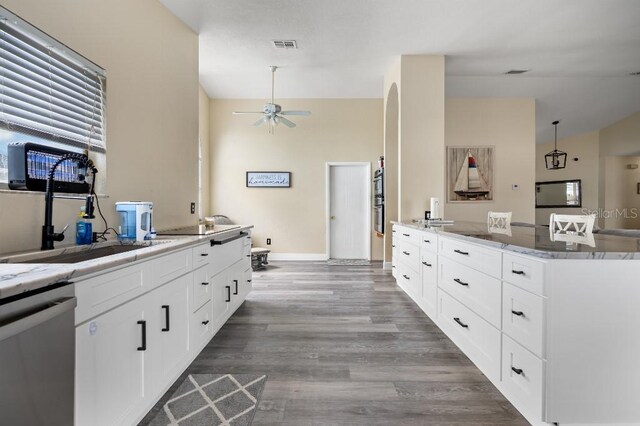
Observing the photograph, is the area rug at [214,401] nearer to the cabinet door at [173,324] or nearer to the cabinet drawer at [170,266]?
the cabinet door at [173,324]

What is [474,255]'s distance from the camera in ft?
6.70

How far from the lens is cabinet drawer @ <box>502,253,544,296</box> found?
4.75 ft

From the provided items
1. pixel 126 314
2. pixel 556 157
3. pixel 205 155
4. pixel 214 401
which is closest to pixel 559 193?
pixel 556 157

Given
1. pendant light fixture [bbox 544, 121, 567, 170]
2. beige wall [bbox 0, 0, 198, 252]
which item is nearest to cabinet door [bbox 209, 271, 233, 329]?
beige wall [bbox 0, 0, 198, 252]

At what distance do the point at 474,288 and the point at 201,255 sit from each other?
1.88 m

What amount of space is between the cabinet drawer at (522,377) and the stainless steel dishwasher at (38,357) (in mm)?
1871

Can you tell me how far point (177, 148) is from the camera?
3252 mm

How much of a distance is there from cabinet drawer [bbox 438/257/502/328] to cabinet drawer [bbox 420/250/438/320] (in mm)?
157

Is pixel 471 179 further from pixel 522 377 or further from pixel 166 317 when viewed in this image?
pixel 166 317

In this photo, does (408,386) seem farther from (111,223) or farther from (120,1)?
(120,1)

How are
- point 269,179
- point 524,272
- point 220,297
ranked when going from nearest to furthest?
1. point 524,272
2. point 220,297
3. point 269,179

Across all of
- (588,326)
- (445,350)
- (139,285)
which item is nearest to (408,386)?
(445,350)

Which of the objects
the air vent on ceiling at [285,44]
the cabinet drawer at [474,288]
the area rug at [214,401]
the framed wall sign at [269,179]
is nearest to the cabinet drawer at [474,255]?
the cabinet drawer at [474,288]

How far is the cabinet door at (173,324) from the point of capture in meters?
1.71
